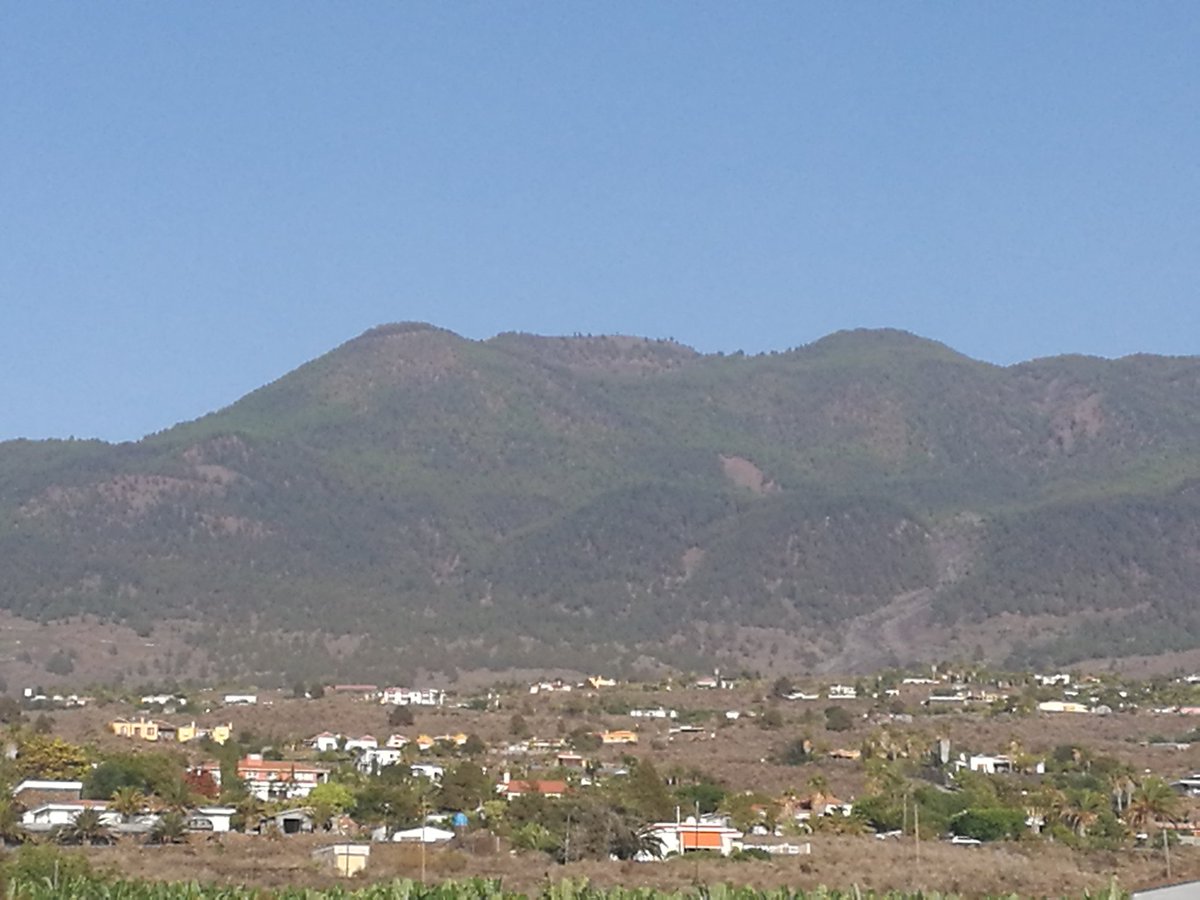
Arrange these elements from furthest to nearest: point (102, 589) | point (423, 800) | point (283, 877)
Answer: point (102, 589)
point (423, 800)
point (283, 877)

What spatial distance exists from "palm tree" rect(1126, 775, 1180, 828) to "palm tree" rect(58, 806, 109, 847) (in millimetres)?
30977

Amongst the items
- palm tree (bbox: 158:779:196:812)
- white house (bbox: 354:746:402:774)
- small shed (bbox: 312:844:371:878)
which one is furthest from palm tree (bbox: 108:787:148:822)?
white house (bbox: 354:746:402:774)

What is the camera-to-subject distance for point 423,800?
69.1 meters

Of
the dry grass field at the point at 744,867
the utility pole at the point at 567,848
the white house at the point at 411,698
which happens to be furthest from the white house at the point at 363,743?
the utility pole at the point at 567,848

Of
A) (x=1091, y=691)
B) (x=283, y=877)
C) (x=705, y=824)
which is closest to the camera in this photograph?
(x=283, y=877)

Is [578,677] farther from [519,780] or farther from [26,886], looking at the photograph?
[26,886]

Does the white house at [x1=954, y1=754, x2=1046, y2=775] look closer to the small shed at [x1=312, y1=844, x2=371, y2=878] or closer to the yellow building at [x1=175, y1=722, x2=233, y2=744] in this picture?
the yellow building at [x1=175, y1=722, x2=233, y2=744]

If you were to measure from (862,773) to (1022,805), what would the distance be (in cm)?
1188

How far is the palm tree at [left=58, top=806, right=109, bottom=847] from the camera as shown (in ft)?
190

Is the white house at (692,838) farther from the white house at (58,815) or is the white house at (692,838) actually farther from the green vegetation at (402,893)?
the green vegetation at (402,893)

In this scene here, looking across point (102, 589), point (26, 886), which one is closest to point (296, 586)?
point (102, 589)

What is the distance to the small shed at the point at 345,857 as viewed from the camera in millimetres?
51281

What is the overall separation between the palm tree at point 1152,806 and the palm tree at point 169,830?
28779mm

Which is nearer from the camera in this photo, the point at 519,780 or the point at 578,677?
the point at 519,780
